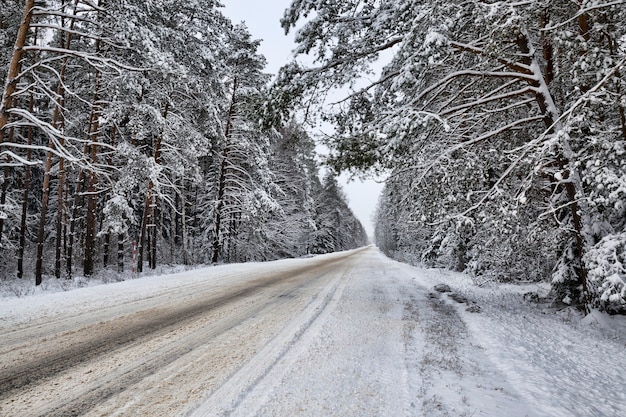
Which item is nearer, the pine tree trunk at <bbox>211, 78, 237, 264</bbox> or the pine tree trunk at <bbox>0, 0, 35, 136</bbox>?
the pine tree trunk at <bbox>0, 0, 35, 136</bbox>

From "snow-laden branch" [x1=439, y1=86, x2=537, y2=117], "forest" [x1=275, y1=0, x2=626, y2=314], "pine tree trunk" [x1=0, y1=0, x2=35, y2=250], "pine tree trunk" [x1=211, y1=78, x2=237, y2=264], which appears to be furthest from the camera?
"pine tree trunk" [x1=211, y1=78, x2=237, y2=264]

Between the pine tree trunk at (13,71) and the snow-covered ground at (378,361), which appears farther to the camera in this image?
the pine tree trunk at (13,71)

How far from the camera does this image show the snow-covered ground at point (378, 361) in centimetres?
257

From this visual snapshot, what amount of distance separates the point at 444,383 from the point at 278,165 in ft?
83.0

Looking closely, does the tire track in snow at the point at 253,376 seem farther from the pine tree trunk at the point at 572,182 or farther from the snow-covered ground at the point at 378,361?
the pine tree trunk at the point at 572,182

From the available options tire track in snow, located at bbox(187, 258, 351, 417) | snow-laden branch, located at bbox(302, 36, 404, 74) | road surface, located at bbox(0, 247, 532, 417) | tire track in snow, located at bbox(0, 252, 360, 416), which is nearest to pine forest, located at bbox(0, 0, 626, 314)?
snow-laden branch, located at bbox(302, 36, 404, 74)

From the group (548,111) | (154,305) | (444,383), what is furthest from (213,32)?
(444,383)

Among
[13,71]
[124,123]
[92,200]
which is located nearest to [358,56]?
[13,71]

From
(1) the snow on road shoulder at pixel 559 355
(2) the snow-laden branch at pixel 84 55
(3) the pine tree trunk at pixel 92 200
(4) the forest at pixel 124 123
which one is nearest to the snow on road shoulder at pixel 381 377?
(1) the snow on road shoulder at pixel 559 355

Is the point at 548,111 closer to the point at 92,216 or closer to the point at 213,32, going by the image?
the point at 213,32

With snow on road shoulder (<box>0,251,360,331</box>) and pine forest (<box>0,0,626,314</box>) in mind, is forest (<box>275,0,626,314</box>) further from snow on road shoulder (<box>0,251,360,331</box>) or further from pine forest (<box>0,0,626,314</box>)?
snow on road shoulder (<box>0,251,360,331</box>)

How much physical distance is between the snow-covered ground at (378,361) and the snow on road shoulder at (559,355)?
0.02 metres

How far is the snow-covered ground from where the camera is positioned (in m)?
2.57

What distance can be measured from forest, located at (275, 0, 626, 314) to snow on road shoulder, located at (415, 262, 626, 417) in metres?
0.63
